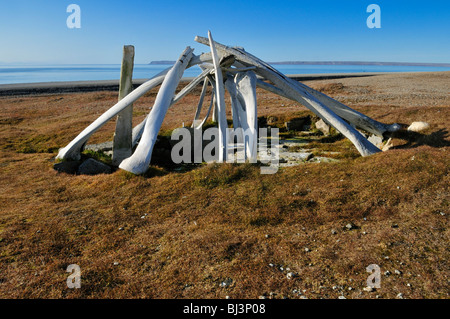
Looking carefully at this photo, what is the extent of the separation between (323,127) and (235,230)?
1195 centimetres

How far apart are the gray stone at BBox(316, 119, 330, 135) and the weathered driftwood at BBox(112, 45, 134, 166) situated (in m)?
11.1

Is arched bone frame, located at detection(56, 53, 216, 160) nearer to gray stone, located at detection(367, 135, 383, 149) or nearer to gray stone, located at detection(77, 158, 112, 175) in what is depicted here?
gray stone, located at detection(77, 158, 112, 175)

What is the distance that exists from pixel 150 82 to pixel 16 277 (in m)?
9.63

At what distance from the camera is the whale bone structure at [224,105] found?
11336mm

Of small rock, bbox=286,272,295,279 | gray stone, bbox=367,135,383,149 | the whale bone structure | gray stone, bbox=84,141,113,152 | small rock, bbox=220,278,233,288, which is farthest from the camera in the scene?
gray stone, bbox=84,141,113,152

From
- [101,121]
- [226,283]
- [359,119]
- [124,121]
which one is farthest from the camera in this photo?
[359,119]

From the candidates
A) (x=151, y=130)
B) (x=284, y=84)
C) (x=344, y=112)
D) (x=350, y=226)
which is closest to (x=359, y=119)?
(x=344, y=112)

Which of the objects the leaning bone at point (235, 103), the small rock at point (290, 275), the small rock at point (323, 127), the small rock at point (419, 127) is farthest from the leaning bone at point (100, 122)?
the small rock at point (419, 127)

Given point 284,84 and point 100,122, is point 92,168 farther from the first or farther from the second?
point 284,84

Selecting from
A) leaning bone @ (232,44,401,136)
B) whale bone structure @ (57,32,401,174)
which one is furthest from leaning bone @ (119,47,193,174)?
leaning bone @ (232,44,401,136)

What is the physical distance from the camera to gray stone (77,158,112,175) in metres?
12.1

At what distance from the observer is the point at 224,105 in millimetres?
11992

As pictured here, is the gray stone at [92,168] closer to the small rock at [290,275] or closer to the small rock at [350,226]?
the small rock at [290,275]
